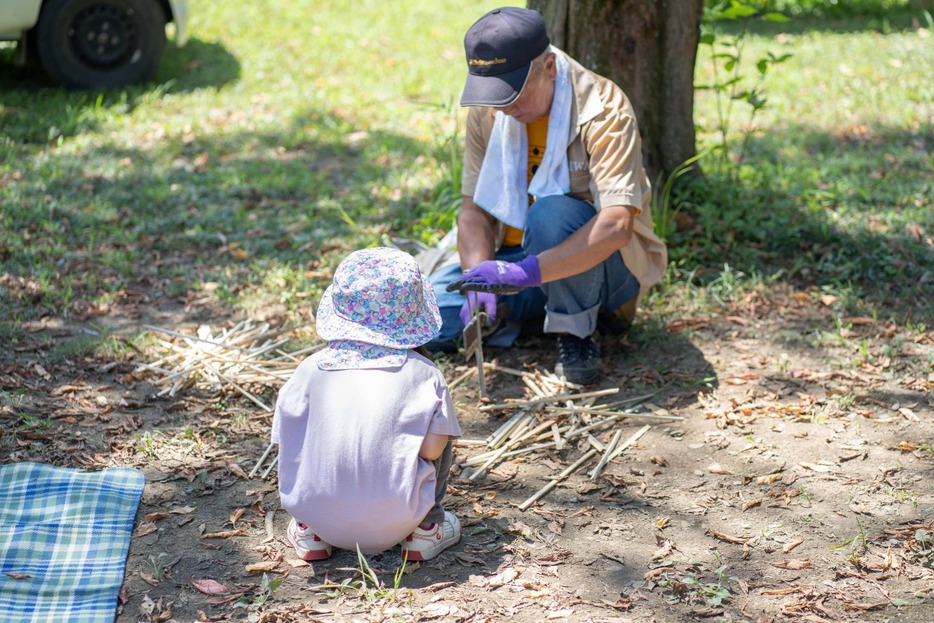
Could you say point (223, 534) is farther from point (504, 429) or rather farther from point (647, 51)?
point (647, 51)

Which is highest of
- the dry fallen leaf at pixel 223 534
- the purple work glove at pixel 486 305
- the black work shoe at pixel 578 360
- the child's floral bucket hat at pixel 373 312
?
the child's floral bucket hat at pixel 373 312

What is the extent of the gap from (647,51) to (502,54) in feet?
4.88

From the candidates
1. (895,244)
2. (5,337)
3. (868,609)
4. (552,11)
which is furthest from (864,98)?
(5,337)

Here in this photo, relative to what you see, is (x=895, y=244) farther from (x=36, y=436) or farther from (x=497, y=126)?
(x=36, y=436)

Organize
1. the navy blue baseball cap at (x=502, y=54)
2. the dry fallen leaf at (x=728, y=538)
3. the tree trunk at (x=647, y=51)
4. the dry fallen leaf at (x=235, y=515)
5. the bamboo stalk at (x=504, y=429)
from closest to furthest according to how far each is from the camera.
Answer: the dry fallen leaf at (x=728, y=538)
the dry fallen leaf at (x=235, y=515)
the navy blue baseball cap at (x=502, y=54)
the bamboo stalk at (x=504, y=429)
the tree trunk at (x=647, y=51)

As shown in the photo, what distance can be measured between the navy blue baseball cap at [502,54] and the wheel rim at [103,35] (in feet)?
15.0

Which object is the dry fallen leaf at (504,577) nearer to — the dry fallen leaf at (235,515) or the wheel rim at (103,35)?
the dry fallen leaf at (235,515)

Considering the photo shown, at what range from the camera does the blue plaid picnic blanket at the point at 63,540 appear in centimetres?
273

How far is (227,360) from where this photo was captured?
13.2ft

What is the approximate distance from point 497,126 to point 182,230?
226cm

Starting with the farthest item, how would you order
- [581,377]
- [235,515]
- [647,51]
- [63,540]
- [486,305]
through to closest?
[647,51], [486,305], [581,377], [235,515], [63,540]

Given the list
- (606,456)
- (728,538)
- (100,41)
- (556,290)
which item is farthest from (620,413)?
(100,41)

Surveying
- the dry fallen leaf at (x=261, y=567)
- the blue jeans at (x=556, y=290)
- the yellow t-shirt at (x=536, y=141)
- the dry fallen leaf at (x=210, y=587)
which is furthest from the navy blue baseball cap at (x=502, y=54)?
the dry fallen leaf at (x=210, y=587)

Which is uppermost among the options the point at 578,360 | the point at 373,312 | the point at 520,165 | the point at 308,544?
the point at 520,165
